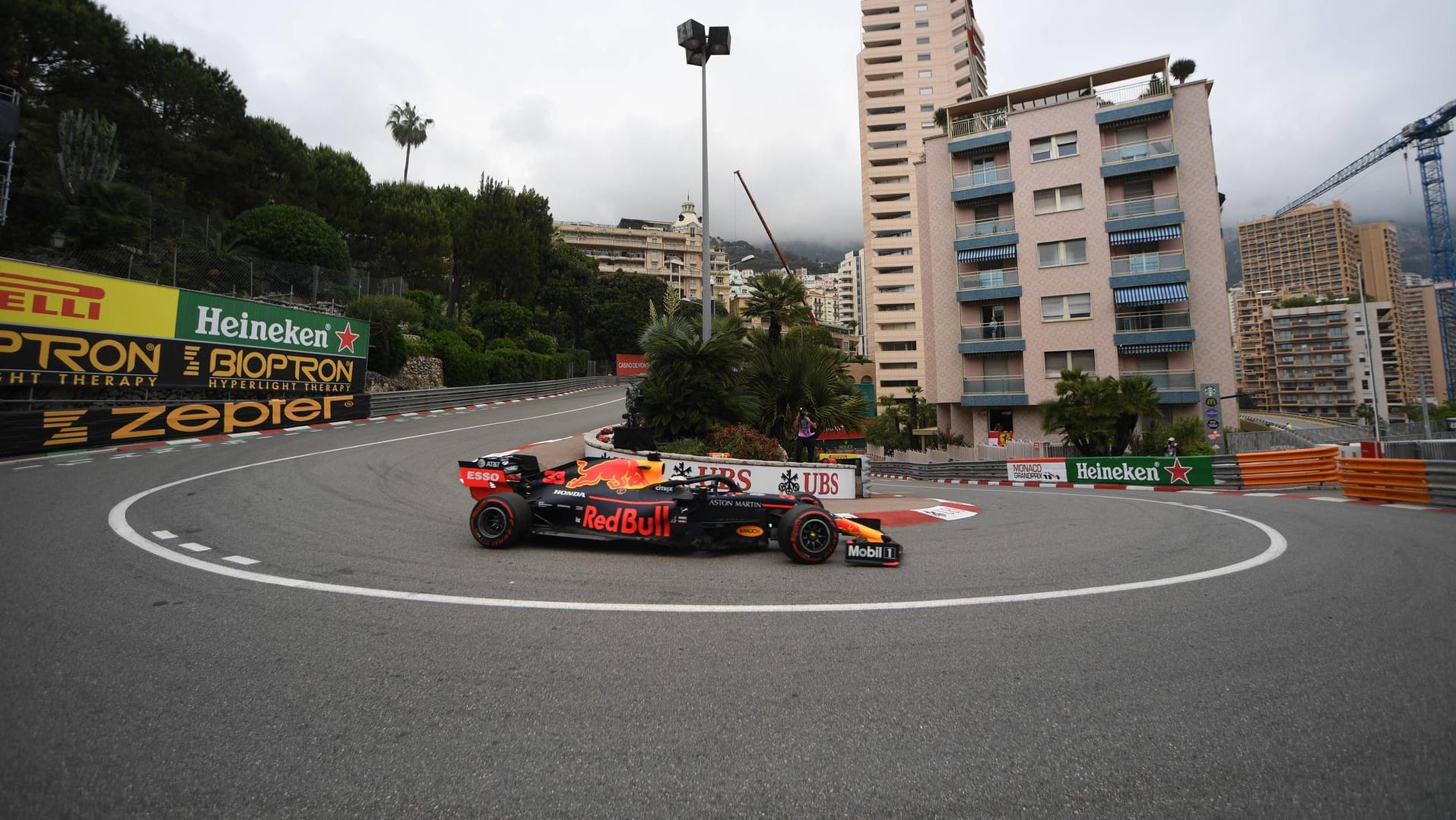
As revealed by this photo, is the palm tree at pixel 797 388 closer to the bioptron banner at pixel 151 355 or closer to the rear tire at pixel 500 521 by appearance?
the rear tire at pixel 500 521

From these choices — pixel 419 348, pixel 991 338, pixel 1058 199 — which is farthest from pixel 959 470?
pixel 419 348

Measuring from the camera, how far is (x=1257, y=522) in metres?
7.94

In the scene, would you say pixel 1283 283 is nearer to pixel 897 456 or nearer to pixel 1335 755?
pixel 897 456

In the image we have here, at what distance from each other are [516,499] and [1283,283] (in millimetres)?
245026

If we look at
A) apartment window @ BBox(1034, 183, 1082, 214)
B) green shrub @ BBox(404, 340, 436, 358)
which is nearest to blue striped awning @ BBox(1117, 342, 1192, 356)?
apartment window @ BBox(1034, 183, 1082, 214)

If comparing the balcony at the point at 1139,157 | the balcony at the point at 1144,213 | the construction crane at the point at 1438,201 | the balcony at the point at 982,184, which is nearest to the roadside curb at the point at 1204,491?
the balcony at the point at 1144,213

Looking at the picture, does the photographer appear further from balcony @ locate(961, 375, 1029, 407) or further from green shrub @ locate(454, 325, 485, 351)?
green shrub @ locate(454, 325, 485, 351)

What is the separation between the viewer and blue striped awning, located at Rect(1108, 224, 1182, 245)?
93.8 feet

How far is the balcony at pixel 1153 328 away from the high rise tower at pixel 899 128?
33.6 metres

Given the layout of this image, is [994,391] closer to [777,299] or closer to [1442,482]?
[777,299]

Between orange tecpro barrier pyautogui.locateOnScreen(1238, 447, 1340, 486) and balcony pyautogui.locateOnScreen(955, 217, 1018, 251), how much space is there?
63.5 ft

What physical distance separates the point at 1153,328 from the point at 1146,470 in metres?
15.3

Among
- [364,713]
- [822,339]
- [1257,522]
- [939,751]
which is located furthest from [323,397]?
[1257,522]

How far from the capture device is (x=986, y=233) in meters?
32.3
